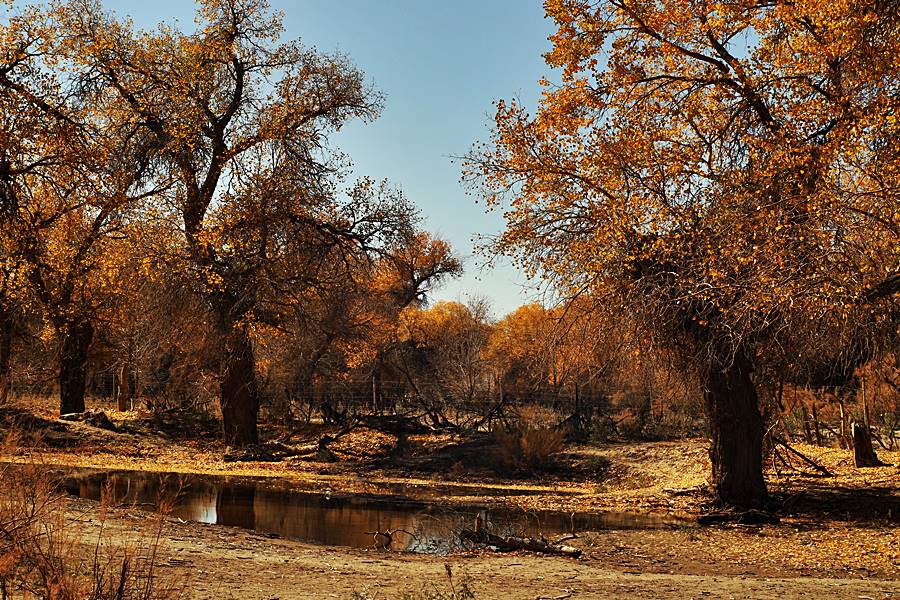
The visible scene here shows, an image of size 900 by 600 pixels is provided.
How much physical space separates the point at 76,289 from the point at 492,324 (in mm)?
58680

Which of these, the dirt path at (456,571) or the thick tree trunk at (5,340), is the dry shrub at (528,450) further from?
the thick tree trunk at (5,340)

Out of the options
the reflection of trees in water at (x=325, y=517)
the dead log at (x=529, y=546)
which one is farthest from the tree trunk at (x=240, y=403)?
the dead log at (x=529, y=546)

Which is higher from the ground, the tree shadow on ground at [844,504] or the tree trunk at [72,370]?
the tree trunk at [72,370]

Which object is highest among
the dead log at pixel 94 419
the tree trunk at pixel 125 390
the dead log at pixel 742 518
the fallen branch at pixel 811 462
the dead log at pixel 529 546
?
the tree trunk at pixel 125 390

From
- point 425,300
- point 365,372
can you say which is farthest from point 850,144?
point 425,300

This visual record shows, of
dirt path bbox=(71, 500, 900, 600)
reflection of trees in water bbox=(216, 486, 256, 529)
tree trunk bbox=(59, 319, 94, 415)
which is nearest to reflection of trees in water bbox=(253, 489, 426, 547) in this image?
reflection of trees in water bbox=(216, 486, 256, 529)

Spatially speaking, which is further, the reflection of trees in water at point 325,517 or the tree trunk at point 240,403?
the tree trunk at point 240,403

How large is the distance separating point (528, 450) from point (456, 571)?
42.8 ft

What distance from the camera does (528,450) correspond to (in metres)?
22.3

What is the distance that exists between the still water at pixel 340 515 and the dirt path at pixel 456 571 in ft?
3.60

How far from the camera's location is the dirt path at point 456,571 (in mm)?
8125

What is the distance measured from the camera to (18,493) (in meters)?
6.36

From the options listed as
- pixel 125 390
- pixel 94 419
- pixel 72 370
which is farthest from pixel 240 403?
pixel 125 390

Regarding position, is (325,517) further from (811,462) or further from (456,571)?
(811,462)
